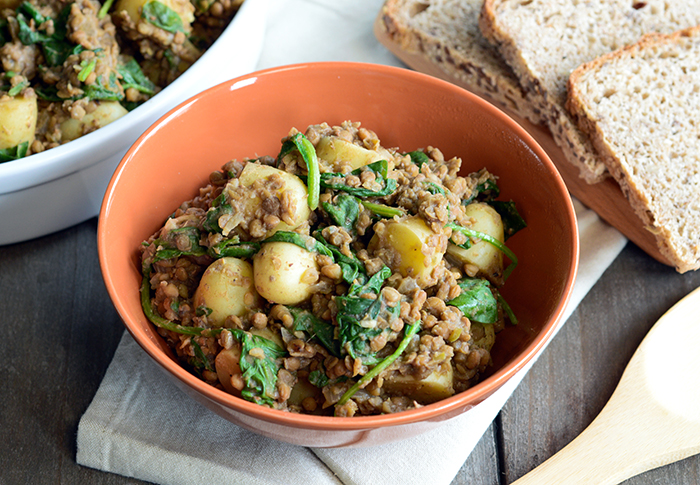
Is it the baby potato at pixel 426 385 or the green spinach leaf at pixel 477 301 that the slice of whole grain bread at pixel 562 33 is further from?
the baby potato at pixel 426 385

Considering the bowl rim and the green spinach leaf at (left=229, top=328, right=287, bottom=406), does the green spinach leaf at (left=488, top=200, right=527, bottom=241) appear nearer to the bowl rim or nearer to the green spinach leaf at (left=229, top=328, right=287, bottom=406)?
the green spinach leaf at (left=229, top=328, right=287, bottom=406)

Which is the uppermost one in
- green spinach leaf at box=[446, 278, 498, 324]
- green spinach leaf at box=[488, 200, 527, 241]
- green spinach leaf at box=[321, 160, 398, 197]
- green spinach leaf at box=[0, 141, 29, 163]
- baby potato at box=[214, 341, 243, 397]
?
green spinach leaf at box=[321, 160, 398, 197]

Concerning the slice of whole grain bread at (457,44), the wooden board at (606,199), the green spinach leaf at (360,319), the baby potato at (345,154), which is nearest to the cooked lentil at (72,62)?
the baby potato at (345,154)

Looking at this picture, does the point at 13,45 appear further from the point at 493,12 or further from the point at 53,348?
the point at 493,12

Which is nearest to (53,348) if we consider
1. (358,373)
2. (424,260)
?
(358,373)

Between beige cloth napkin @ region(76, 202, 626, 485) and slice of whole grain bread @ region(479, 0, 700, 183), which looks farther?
slice of whole grain bread @ region(479, 0, 700, 183)

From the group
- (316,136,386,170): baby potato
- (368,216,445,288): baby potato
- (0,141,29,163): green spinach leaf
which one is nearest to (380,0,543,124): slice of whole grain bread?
(316,136,386,170): baby potato
